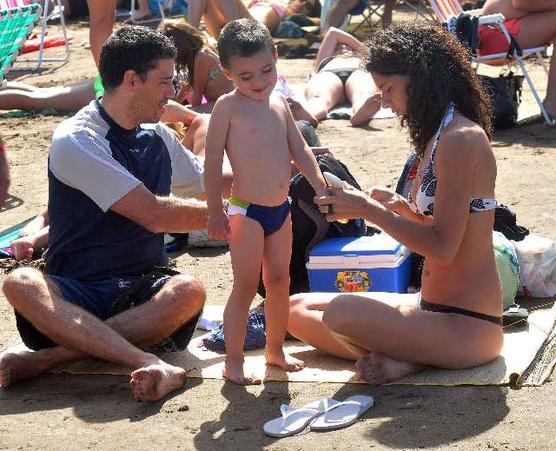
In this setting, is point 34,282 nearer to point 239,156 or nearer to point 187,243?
point 239,156

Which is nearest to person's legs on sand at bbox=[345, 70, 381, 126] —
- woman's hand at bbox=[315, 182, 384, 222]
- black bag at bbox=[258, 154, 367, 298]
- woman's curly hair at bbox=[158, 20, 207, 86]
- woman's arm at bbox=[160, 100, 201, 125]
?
woman's curly hair at bbox=[158, 20, 207, 86]

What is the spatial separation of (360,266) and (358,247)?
0.27 feet

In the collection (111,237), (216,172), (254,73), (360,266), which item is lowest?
(360,266)

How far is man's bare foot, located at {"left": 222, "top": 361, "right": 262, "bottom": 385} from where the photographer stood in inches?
165

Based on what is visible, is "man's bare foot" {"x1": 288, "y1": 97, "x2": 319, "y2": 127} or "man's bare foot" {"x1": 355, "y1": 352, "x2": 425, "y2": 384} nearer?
"man's bare foot" {"x1": 355, "y1": 352, "x2": 425, "y2": 384}

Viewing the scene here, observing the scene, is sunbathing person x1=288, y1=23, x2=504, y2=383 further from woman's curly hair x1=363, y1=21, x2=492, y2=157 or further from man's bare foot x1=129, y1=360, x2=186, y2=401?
man's bare foot x1=129, y1=360, x2=186, y2=401

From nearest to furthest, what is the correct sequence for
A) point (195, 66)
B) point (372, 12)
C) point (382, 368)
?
1. point (382, 368)
2. point (195, 66)
3. point (372, 12)

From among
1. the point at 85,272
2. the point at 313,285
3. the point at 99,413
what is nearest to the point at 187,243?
the point at 313,285

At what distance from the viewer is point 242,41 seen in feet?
13.3

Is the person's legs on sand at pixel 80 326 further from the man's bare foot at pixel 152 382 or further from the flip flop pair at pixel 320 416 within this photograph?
the flip flop pair at pixel 320 416

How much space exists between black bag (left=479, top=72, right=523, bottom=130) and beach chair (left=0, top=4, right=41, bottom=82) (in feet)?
11.7

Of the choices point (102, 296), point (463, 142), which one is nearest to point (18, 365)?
point (102, 296)

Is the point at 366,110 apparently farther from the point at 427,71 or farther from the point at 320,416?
the point at 320,416

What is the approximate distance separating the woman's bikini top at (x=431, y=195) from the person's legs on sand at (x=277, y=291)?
505 millimetres
